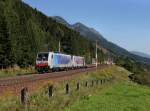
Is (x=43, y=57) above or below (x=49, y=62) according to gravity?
above

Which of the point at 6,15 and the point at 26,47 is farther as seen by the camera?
the point at 26,47

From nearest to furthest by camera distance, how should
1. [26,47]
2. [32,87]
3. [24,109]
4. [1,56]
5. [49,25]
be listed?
[24,109] < [32,87] < [1,56] < [26,47] < [49,25]

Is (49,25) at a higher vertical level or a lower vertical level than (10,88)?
higher

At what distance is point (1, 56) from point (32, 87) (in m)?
41.6

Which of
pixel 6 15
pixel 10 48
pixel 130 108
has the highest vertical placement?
pixel 6 15

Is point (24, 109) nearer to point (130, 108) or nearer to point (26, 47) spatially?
point (130, 108)

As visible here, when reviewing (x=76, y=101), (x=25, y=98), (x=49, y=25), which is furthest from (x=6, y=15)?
(x=49, y=25)

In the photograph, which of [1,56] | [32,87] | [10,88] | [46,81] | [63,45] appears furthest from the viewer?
[63,45]

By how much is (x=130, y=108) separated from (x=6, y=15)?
1945 inches

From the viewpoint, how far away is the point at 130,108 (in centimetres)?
2192

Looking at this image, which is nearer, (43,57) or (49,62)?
(49,62)

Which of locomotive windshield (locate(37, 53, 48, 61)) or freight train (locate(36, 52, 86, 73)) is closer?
freight train (locate(36, 52, 86, 73))

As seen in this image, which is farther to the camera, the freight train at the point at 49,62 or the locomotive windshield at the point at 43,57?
the locomotive windshield at the point at 43,57

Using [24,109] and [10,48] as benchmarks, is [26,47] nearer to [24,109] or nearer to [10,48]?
[10,48]
